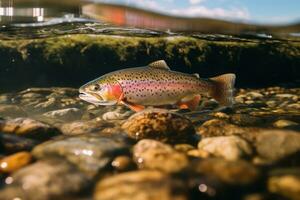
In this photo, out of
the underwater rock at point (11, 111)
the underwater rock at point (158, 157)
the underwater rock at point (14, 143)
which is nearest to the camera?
the underwater rock at point (158, 157)

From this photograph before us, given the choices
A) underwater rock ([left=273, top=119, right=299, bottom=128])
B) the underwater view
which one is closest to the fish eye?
the underwater view

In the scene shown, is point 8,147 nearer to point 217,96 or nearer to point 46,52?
point 217,96

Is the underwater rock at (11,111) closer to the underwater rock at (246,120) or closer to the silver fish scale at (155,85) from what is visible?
the silver fish scale at (155,85)

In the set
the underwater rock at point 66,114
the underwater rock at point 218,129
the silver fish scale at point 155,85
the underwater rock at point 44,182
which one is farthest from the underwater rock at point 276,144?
the underwater rock at point 66,114

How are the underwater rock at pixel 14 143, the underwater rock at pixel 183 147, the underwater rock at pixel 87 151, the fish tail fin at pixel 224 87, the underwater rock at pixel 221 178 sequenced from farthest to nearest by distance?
the fish tail fin at pixel 224 87 → the underwater rock at pixel 183 147 → the underwater rock at pixel 14 143 → the underwater rock at pixel 87 151 → the underwater rock at pixel 221 178

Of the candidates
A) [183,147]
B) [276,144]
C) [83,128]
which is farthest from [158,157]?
[83,128]

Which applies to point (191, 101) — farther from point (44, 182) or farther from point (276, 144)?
point (44, 182)
